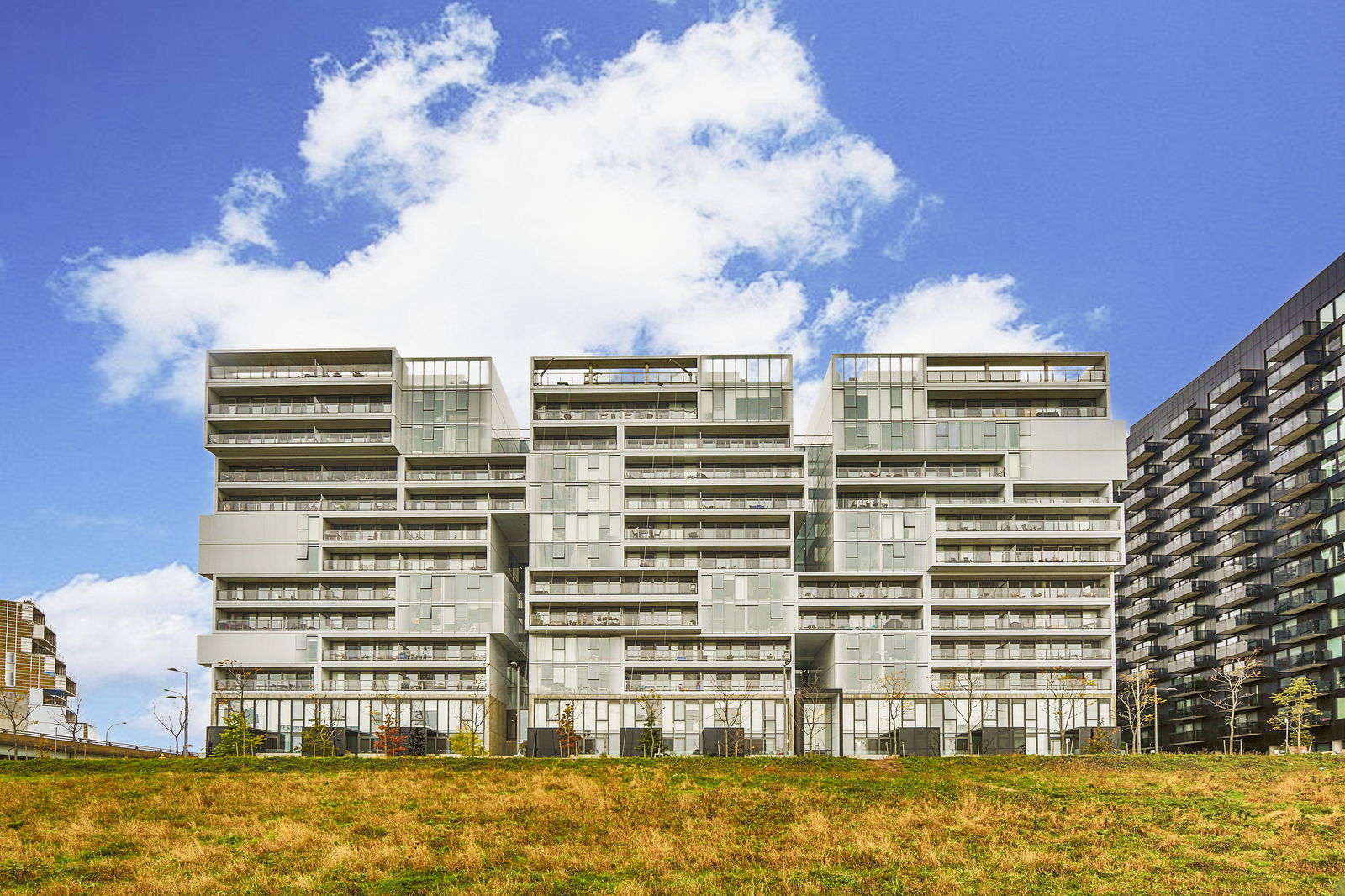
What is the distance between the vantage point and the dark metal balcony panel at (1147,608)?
153875mm

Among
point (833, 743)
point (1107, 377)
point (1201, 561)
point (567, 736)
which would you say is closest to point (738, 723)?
point (833, 743)

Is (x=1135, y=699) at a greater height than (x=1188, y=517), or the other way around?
(x=1188, y=517)

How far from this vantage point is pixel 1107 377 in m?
119

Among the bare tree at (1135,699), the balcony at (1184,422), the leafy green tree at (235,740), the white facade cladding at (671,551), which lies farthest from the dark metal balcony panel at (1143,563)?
the leafy green tree at (235,740)

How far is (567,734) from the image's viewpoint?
10488 centimetres

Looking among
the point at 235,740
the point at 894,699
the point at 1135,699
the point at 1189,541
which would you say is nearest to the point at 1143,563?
the point at 1189,541

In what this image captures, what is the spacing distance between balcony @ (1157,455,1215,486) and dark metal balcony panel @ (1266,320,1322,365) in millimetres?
17925

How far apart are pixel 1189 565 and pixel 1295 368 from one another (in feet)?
105

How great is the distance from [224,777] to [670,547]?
5652 centimetres

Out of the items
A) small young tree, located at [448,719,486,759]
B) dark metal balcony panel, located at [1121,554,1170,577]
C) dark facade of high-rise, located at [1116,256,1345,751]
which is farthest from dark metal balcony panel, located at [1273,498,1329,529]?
small young tree, located at [448,719,486,759]

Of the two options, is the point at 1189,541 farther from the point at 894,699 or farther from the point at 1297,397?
the point at 894,699

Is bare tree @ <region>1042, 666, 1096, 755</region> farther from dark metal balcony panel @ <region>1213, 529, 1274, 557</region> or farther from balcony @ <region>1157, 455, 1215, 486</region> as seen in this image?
balcony @ <region>1157, 455, 1215, 486</region>

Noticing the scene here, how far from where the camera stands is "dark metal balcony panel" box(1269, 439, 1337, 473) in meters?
120

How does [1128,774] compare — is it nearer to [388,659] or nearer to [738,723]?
[738,723]
